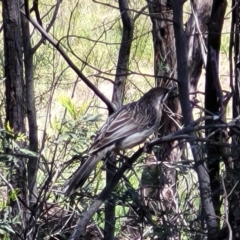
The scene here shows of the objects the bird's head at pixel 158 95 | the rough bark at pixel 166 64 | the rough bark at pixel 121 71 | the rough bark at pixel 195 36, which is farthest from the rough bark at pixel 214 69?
the rough bark at pixel 195 36

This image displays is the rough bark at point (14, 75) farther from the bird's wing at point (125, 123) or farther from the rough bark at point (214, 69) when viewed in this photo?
the rough bark at point (214, 69)

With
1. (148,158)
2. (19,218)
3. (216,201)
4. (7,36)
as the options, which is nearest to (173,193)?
(148,158)

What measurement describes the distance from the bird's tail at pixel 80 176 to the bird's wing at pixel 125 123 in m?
0.35

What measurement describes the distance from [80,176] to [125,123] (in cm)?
119

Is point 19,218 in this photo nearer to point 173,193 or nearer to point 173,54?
point 173,193

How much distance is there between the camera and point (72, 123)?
4.41 m

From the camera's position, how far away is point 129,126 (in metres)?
5.76

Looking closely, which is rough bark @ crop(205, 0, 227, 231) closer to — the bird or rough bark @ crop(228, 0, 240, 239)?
rough bark @ crop(228, 0, 240, 239)

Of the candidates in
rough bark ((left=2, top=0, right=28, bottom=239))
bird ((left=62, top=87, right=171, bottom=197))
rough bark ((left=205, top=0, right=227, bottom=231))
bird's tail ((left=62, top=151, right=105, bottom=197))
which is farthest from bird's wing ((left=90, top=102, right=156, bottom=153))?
rough bark ((left=205, top=0, right=227, bottom=231))

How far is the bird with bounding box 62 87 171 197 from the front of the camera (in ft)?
16.7

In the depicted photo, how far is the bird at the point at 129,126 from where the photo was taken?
5.08m

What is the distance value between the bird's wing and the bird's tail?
1.15 feet

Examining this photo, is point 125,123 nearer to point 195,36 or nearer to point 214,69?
point 195,36

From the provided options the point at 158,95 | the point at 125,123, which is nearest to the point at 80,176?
the point at 125,123
